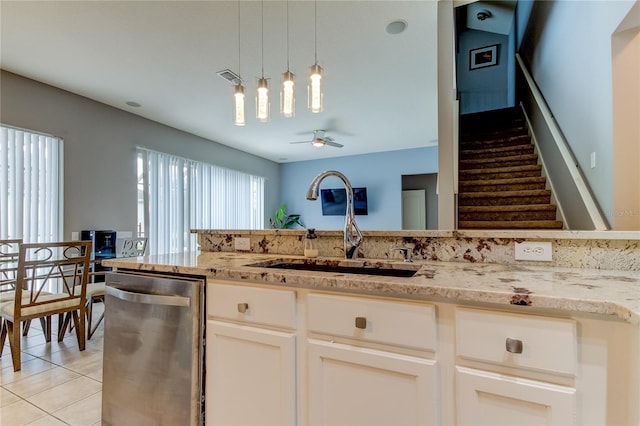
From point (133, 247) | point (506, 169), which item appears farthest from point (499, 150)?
point (133, 247)

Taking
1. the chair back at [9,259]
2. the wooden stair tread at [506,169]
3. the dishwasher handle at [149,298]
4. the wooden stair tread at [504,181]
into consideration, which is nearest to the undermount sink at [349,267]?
the dishwasher handle at [149,298]

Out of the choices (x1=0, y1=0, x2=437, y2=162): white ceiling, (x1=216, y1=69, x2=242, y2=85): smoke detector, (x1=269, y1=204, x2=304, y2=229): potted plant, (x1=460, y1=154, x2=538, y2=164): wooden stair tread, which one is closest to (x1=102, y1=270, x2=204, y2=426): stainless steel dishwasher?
(x1=0, y1=0, x2=437, y2=162): white ceiling

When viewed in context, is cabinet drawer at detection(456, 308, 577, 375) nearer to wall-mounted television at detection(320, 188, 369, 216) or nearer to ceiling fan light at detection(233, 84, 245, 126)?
ceiling fan light at detection(233, 84, 245, 126)

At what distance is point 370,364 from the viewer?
3.23 ft

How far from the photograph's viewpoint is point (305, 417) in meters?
1.09

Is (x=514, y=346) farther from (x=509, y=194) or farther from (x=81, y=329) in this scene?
(x=509, y=194)

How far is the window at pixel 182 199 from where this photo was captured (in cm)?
463

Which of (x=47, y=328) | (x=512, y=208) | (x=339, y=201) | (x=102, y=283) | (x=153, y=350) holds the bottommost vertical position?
(x=47, y=328)

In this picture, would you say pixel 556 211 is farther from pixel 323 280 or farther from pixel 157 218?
pixel 157 218

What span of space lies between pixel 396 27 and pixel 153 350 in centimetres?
284

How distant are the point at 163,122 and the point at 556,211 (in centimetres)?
533

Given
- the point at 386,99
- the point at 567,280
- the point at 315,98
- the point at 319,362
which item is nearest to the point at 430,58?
the point at 386,99

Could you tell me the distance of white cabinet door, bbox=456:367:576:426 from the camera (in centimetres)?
77

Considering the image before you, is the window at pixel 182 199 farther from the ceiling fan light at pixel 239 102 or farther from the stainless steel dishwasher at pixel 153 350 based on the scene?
the stainless steel dishwasher at pixel 153 350
